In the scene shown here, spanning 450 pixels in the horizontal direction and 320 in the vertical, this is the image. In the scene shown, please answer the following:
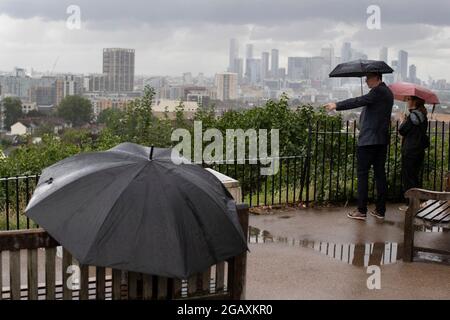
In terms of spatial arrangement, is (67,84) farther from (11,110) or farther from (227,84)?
(227,84)

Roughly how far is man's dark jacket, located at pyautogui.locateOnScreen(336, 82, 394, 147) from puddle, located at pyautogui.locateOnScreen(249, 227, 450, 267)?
1431mm

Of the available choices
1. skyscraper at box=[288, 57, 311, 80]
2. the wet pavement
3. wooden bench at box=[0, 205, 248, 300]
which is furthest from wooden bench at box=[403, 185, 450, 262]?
skyscraper at box=[288, 57, 311, 80]

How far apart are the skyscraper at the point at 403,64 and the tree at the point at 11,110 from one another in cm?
1973

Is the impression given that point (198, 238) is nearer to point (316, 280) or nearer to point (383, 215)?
point (316, 280)

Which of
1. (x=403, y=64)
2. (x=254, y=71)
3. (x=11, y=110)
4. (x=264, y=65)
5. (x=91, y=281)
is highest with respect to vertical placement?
(x=264, y=65)

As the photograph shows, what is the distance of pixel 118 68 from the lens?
36.0 m

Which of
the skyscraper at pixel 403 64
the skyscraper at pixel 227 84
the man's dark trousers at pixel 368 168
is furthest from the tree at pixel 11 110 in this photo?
the man's dark trousers at pixel 368 168

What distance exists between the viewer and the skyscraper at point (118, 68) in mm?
35438

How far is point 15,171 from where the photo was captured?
12648mm

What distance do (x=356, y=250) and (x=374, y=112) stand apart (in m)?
1.88

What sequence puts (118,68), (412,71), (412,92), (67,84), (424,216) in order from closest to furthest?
(424,216) → (412,92) → (412,71) → (118,68) → (67,84)

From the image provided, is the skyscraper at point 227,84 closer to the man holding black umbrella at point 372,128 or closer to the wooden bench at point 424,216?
the man holding black umbrella at point 372,128

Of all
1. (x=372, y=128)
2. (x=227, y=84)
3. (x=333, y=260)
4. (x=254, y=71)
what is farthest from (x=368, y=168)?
(x=227, y=84)

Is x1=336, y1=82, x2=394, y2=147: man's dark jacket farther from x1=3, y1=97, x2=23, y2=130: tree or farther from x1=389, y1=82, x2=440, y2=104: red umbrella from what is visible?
x1=3, y1=97, x2=23, y2=130: tree
